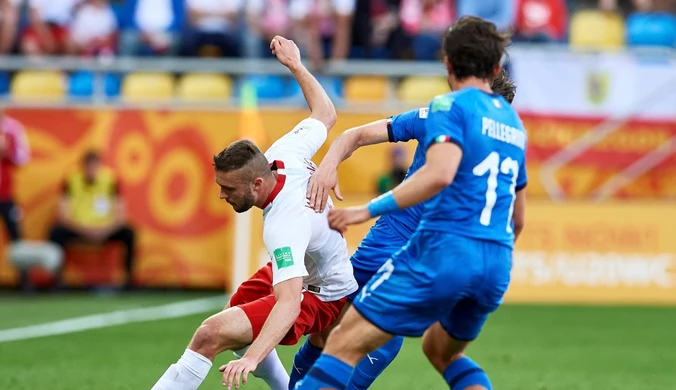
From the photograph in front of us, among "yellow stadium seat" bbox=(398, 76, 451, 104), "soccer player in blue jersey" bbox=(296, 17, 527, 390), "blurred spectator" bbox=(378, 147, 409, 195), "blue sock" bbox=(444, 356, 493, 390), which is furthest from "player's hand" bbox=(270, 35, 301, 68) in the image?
"yellow stadium seat" bbox=(398, 76, 451, 104)

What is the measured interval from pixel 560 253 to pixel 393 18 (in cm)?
418

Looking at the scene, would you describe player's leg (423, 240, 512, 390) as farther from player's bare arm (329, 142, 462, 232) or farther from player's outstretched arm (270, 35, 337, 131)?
player's outstretched arm (270, 35, 337, 131)

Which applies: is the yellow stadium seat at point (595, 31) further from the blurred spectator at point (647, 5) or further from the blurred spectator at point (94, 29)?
the blurred spectator at point (94, 29)

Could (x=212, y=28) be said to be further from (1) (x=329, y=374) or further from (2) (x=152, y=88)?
(1) (x=329, y=374)

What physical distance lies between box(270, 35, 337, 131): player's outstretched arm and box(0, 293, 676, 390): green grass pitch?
96.9 inches

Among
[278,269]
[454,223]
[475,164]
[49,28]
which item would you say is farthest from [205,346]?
[49,28]

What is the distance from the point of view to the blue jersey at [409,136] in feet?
20.8

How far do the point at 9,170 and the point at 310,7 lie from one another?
191 inches

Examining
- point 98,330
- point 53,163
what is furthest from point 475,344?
point 53,163

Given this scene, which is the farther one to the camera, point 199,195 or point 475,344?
point 199,195

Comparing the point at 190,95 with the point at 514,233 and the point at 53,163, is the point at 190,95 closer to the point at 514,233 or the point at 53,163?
the point at 53,163

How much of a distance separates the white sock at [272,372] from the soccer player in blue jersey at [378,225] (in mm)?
54

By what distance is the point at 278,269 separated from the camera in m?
5.64

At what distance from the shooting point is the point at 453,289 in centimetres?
517
